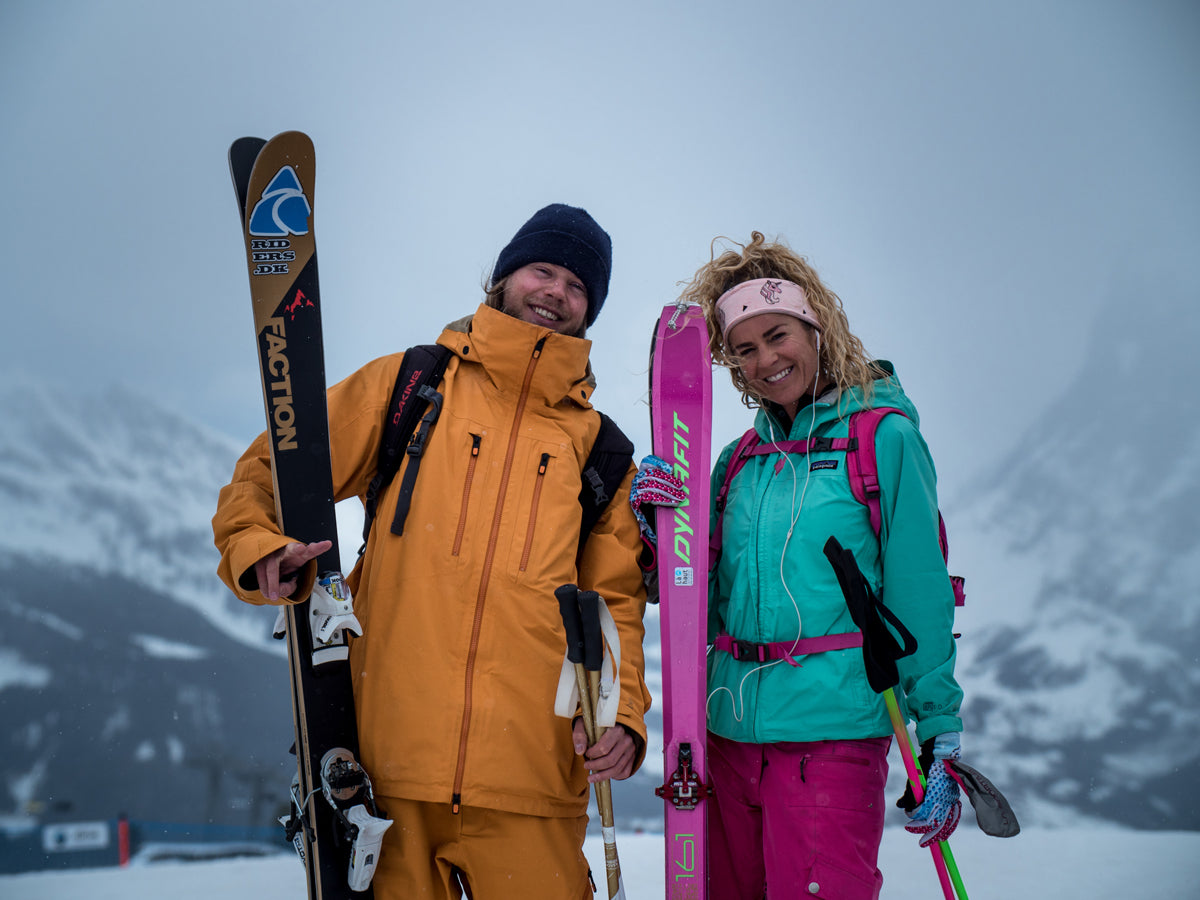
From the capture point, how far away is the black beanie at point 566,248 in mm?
2114

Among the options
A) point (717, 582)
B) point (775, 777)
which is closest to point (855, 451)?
point (717, 582)

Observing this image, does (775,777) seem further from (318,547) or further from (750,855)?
(318,547)

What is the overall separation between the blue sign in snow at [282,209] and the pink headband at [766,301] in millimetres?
1194

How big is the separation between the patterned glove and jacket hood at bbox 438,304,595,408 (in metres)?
0.29

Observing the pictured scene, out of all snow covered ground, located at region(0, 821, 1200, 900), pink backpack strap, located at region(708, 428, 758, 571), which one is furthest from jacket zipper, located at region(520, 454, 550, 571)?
snow covered ground, located at region(0, 821, 1200, 900)

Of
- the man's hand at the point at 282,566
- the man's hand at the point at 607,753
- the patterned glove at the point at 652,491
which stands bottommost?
the man's hand at the point at 607,753

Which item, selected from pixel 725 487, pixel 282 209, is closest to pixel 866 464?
pixel 725 487

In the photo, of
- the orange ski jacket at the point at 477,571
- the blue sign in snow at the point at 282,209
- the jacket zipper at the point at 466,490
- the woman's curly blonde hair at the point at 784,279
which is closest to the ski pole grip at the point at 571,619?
the orange ski jacket at the point at 477,571

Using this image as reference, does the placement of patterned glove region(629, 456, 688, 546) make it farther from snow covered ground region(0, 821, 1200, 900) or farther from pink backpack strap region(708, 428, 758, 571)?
snow covered ground region(0, 821, 1200, 900)

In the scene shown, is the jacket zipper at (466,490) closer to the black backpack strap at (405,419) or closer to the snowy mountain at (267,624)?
the black backpack strap at (405,419)

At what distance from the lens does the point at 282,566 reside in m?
1.60

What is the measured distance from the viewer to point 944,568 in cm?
180

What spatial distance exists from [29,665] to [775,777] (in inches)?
267

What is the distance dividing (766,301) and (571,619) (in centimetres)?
109
